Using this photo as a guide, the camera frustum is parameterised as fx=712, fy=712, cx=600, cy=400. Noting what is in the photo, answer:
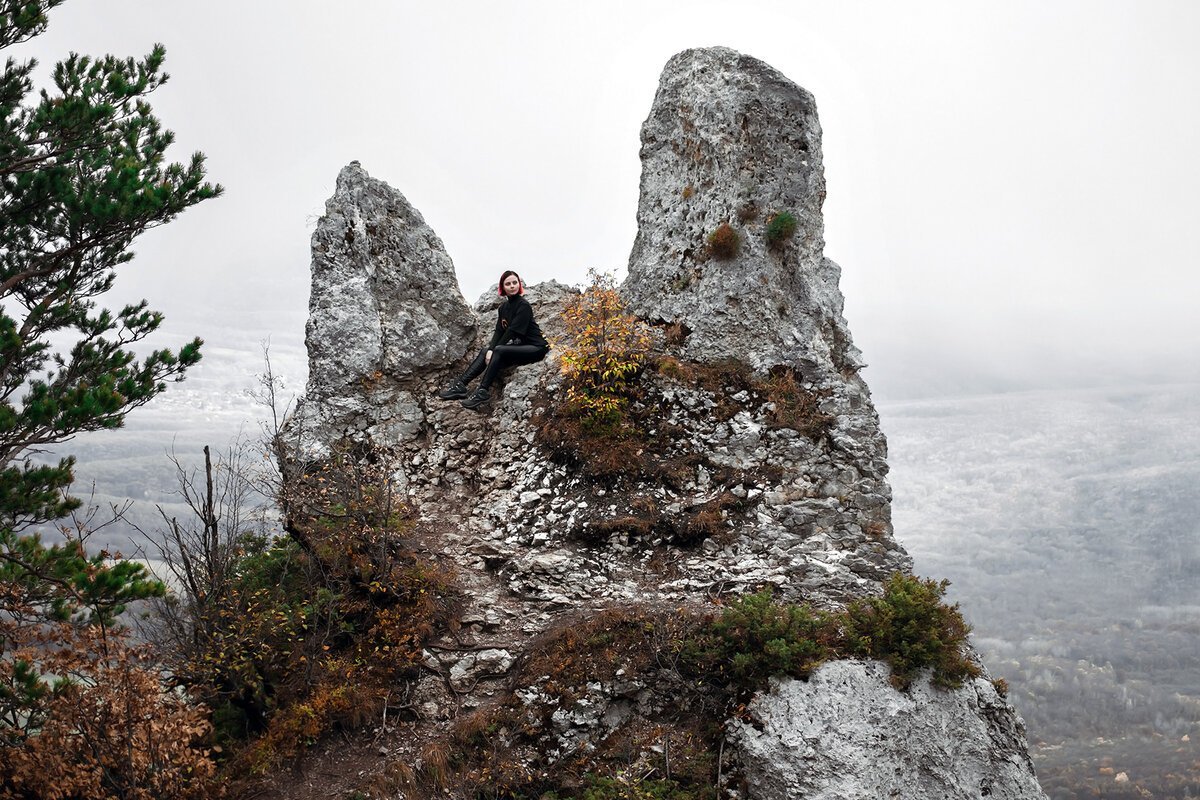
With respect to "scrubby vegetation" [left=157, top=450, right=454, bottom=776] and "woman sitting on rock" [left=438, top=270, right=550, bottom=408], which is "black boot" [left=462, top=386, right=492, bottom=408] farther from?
"scrubby vegetation" [left=157, top=450, right=454, bottom=776]

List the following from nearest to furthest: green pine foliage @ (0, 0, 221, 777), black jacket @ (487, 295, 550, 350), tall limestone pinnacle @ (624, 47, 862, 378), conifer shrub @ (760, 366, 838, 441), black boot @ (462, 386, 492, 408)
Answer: green pine foliage @ (0, 0, 221, 777), conifer shrub @ (760, 366, 838, 441), tall limestone pinnacle @ (624, 47, 862, 378), black boot @ (462, 386, 492, 408), black jacket @ (487, 295, 550, 350)

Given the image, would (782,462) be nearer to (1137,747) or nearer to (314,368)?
(314,368)

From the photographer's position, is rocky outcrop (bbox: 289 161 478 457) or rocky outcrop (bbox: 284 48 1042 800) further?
rocky outcrop (bbox: 289 161 478 457)

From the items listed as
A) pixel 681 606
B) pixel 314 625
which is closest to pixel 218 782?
pixel 314 625

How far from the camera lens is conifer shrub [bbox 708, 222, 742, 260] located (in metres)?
16.6

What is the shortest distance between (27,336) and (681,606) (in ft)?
36.0

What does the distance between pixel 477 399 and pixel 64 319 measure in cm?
808

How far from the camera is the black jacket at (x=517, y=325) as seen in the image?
17.2 meters

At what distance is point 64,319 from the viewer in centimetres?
1130

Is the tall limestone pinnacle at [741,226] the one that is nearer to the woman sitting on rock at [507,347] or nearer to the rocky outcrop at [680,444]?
the rocky outcrop at [680,444]

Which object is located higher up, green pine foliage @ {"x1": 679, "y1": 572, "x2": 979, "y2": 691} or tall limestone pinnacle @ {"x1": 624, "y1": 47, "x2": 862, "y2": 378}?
tall limestone pinnacle @ {"x1": 624, "y1": 47, "x2": 862, "y2": 378}

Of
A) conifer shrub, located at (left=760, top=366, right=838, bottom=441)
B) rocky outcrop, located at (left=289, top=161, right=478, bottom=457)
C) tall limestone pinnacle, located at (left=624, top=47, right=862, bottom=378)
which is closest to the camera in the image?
conifer shrub, located at (left=760, top=366, right=838, bottom=441)

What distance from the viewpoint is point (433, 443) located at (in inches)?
653

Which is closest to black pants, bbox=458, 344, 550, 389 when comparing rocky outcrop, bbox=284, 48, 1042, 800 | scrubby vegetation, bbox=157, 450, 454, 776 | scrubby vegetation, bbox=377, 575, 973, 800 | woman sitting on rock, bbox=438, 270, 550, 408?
woman sitting on rock, bbox=438, 270, 550, 408
